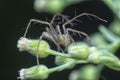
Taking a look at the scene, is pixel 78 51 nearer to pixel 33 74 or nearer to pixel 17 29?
pixel 33 74

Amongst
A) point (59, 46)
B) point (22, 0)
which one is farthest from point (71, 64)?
point (22, 0)

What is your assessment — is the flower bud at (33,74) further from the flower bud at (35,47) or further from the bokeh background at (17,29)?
the bokeh background at (17,29)

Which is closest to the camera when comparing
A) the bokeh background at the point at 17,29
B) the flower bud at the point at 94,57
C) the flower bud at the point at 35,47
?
the flower bud at the point at 94,57

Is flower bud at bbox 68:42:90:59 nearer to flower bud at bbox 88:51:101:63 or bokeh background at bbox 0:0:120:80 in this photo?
flower bud at bbox 88:51:101:63

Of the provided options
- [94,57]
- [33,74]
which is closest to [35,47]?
[33,74]

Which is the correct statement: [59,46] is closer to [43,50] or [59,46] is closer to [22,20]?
[43,50]

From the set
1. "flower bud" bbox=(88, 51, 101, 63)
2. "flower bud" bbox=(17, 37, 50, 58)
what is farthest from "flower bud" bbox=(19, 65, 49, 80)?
"flower bud" bbox=(88, 51, 101, 63)

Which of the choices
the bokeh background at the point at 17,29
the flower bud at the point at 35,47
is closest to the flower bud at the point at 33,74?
the flower bud at the point at 35,47

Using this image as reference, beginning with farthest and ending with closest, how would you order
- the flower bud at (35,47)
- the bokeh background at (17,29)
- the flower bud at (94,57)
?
the bokeh background at (17,29)
the flower bud at (35,47)
the flower bud at (94,57)

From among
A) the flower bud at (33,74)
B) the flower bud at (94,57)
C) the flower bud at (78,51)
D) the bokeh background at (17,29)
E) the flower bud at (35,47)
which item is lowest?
the flower bud at (33,74)
